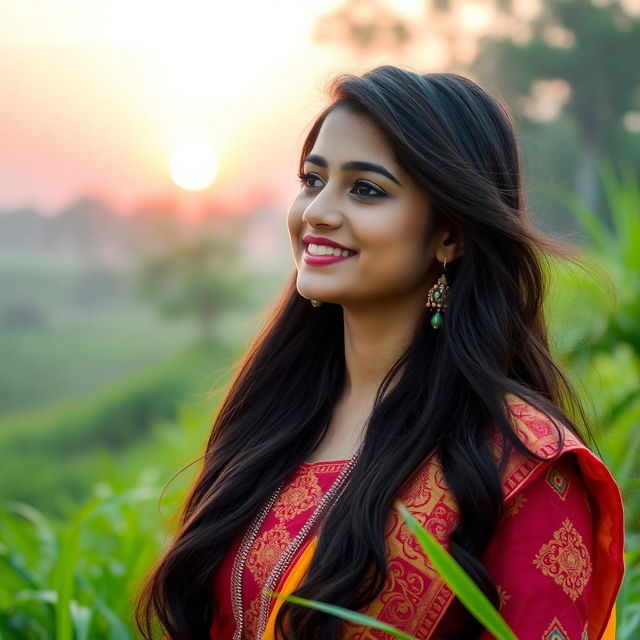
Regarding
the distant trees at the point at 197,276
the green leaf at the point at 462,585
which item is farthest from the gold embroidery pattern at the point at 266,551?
the distant trees at the point at 197,276

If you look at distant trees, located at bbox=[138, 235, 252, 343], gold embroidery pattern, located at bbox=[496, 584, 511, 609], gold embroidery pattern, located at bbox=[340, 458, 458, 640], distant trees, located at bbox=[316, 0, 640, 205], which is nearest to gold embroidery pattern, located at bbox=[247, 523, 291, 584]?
gold embroidery pattern, located at bbox=[340, 458, 458, 640]

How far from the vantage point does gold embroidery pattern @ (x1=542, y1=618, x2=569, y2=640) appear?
1251mm

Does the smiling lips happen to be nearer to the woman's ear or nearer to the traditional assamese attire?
the woman's ear

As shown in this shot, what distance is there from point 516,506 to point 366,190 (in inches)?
20.1

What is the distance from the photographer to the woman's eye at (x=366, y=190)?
148cm

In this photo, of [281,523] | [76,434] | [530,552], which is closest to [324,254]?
[281,523]

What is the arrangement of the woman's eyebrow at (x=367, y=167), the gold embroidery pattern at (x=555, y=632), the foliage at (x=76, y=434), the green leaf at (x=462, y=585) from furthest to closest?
the foliage at (x=76, y=434) → the woman's eyebrow at (x=367, y=167) → the gold embroidery pattern at (x=555, y=632) → the green leaf at (x=462, y=585)

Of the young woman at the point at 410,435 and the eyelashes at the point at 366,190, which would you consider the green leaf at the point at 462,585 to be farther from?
the eyelashes at the point at 366,190

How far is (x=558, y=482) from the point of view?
134 cm

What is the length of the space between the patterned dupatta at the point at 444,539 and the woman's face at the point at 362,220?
272 mm

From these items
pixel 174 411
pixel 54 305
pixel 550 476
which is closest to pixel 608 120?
pixel 174 411

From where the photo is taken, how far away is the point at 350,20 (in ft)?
42.2

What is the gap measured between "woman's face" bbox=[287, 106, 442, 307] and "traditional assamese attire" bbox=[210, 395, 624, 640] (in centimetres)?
27

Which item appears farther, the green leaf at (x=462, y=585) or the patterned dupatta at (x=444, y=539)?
the patterned dupatta at (x=444, y=539)
